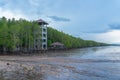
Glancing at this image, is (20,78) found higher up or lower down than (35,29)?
lower down

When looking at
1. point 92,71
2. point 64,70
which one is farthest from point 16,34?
point 92,71

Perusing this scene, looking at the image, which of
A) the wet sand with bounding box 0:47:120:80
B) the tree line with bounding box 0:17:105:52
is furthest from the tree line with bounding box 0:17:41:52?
the wet sand with bounding box 0:47:120:80

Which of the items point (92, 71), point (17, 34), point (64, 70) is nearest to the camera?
point (92, 71)

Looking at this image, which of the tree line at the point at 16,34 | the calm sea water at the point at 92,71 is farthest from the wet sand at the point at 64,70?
the tree line at the point at 16,34

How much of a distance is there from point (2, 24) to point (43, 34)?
105ft

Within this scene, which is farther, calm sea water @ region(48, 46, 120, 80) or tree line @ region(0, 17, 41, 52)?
tree line @ region(0, 17, 41, 52)

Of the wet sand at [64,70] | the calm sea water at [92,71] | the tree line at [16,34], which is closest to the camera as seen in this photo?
the wet sand at [64,70]

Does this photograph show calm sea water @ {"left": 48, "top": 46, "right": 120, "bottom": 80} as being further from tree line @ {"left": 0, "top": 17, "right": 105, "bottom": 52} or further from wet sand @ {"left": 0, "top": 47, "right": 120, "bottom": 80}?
tree line @ {"left": 0, "top": 17, "right": 105, "bottom": 52}

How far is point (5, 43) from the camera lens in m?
92.2

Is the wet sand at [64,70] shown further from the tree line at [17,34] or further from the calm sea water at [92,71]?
the tree line at [17,34]

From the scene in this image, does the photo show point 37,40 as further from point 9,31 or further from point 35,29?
point 9,31

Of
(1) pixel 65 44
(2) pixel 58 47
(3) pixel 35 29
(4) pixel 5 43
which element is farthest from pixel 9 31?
(1) pixel 65 44

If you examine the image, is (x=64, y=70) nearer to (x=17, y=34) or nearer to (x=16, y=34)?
(x=16, y=34)

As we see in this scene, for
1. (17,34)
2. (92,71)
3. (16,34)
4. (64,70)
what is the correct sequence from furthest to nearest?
(17,34) < (16,34) < (64,70) < (92,71)
